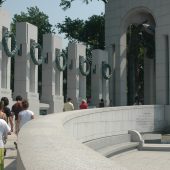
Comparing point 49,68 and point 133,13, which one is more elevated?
point 133,13

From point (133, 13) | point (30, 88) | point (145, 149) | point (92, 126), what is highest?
point (133, 13)

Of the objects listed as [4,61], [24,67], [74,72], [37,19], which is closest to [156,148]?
[24,67]

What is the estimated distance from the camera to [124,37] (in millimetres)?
30969

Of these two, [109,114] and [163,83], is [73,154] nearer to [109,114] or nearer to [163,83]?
[109,114]

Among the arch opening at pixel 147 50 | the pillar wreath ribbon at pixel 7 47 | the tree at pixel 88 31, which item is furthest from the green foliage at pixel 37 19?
the pillar wreath ribbon at pixel 7 47

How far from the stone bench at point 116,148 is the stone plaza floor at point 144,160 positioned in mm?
191

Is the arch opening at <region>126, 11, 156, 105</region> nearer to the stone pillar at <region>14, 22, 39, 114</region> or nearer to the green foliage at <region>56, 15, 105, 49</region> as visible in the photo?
the stone pillar at <region>14, 22, 39, 114</region>

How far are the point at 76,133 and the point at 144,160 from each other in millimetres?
4268

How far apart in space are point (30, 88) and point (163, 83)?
29.2ft

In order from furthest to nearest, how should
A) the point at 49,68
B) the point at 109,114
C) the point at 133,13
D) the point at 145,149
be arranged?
1. the point at 133,13
2. the point at 49,68
3. the point at 145,149
4. the point at 109,114

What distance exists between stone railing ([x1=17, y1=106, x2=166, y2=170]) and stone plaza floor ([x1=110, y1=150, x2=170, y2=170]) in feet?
3.68

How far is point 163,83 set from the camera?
90.4 feet

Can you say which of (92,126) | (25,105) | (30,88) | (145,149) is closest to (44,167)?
(25,105)

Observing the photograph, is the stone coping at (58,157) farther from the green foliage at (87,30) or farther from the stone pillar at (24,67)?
the green foliage at (87,30)
